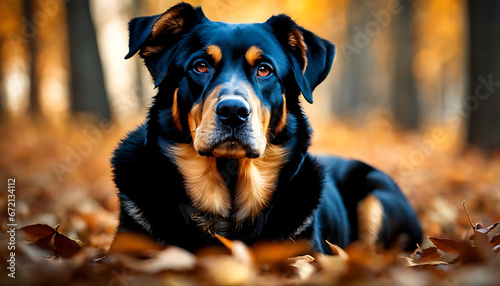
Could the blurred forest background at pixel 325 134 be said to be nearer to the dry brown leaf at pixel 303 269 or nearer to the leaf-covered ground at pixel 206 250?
the leaf-covered ground at pixel 206 250

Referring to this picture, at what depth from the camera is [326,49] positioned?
11.1ft

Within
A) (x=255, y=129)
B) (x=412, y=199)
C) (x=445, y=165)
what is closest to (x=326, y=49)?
(x=255, y=129)

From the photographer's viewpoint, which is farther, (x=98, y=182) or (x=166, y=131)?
(x=98, y=182)

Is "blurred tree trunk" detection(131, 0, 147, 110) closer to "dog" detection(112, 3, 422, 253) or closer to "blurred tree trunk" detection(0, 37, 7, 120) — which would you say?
"blurred tree trunk" detection(0, 37, 7, 120)

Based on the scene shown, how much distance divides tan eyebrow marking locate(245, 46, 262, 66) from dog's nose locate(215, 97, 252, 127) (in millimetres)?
516

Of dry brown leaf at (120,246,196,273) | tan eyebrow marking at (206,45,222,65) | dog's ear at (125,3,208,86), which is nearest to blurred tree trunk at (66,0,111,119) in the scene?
dog's ear at (125,3,208,86)

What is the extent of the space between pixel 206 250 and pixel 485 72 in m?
7.93

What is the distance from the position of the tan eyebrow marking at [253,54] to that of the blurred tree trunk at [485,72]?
22.9 feet

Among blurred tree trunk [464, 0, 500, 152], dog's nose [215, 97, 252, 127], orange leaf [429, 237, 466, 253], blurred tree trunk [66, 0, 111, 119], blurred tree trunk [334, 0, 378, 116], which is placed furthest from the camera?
blurred tree trunk [334, 0, 378, 116]

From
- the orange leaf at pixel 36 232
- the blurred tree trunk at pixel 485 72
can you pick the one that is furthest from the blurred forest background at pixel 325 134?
the orange leaf at pixel 36 232

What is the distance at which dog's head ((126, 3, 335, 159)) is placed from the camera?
2.78 m

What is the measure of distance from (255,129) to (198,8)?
1.14m

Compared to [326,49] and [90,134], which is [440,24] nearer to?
[90,134]

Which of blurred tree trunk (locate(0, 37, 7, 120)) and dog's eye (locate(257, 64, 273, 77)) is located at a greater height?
dog's eye (locate(257, 64, 273, 77))
